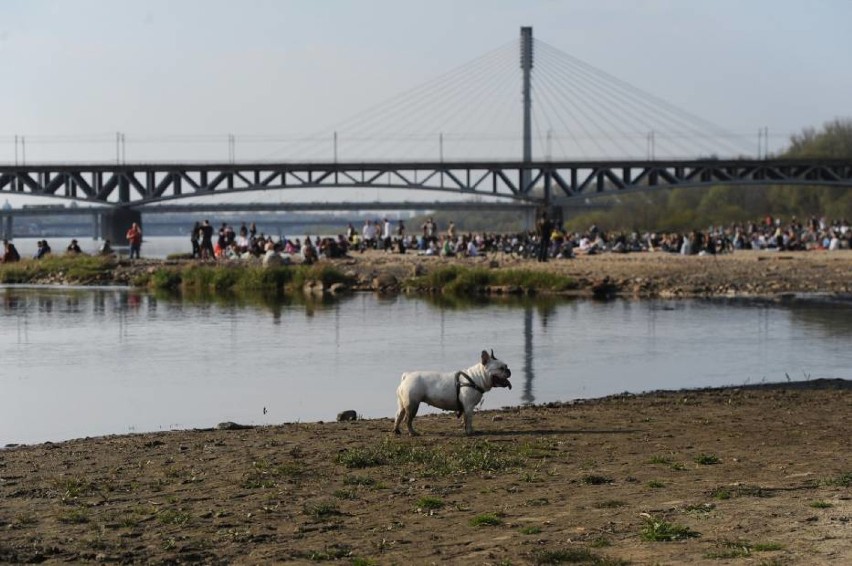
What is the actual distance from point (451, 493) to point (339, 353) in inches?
618

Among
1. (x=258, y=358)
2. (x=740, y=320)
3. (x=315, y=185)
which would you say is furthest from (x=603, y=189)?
(x=258, y=358)

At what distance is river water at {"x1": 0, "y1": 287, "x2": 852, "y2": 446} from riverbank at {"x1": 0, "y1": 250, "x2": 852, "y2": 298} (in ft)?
13.3

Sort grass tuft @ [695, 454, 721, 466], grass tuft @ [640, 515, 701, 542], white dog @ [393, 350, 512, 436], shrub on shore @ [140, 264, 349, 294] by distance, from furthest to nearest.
→ shrub on shore @ [140, 264, 349, 294] → white dog @ [393, 350, 512, 436] → grass tuft @ [695, 454, 721, 466] → grass tuft @ [640, 515, 701, 542]

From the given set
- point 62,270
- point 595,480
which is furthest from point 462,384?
point 62,270

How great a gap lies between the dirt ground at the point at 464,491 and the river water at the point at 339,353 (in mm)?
3336

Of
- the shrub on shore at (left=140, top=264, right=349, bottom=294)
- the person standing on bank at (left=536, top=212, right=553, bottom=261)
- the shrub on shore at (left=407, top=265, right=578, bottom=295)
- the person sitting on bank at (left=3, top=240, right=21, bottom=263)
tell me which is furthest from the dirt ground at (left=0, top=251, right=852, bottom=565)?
the person sitting on bank at (left=3, top=240, right=21, bottom=263)

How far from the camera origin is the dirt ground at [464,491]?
8.58 m

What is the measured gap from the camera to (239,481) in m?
11.2

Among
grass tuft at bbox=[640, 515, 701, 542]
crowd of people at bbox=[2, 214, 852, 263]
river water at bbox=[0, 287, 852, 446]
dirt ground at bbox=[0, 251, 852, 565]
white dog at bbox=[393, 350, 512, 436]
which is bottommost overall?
river water at bbox=[0, 287, 852, 446]

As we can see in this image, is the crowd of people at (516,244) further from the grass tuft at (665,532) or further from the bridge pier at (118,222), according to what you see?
the bridge pier at (118,222)

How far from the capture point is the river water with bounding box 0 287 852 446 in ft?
61.5

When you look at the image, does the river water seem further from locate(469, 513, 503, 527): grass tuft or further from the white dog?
locate(469, 513, 503, 527): grass tuft

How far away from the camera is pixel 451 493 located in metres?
10.6

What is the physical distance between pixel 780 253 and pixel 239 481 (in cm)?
4831
